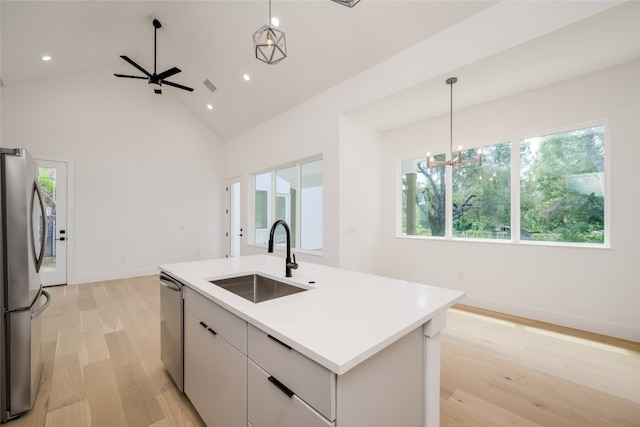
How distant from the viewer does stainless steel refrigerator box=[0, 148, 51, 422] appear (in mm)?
1681

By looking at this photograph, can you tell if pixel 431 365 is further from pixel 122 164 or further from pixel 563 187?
pixel 122 164

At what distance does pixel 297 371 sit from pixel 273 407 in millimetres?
260

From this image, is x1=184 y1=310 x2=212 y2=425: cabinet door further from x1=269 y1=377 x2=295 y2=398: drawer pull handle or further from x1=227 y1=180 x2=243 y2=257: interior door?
x1=227 y1=180 x2=243 y2=257: interior door

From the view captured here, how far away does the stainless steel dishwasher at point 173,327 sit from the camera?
190 cm

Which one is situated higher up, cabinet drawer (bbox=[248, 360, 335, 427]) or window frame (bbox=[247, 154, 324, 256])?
window frame (bbox=[247, 154, 324, 256])

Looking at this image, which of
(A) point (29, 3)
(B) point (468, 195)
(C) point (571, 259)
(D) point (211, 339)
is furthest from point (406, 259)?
(A) point (29, 3)

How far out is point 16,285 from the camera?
171 centimetres

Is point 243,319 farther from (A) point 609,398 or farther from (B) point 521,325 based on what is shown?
(B) point 521,325

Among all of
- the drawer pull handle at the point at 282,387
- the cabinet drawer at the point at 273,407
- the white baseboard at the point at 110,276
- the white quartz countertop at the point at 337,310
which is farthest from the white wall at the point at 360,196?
Answer: the white baseboard at the point at 110,276

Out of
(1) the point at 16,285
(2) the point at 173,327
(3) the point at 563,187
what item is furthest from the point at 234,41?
(3) the point at 563,187

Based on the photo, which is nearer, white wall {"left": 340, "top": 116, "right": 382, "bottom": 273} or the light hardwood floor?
the light hardwood floor

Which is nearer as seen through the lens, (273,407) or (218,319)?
(273,407)

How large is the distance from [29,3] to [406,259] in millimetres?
5951

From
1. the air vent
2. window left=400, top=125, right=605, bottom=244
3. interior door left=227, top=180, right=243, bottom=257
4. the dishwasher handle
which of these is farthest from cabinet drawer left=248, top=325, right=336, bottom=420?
interior door left=227, top=180, right=243, bottom=257
